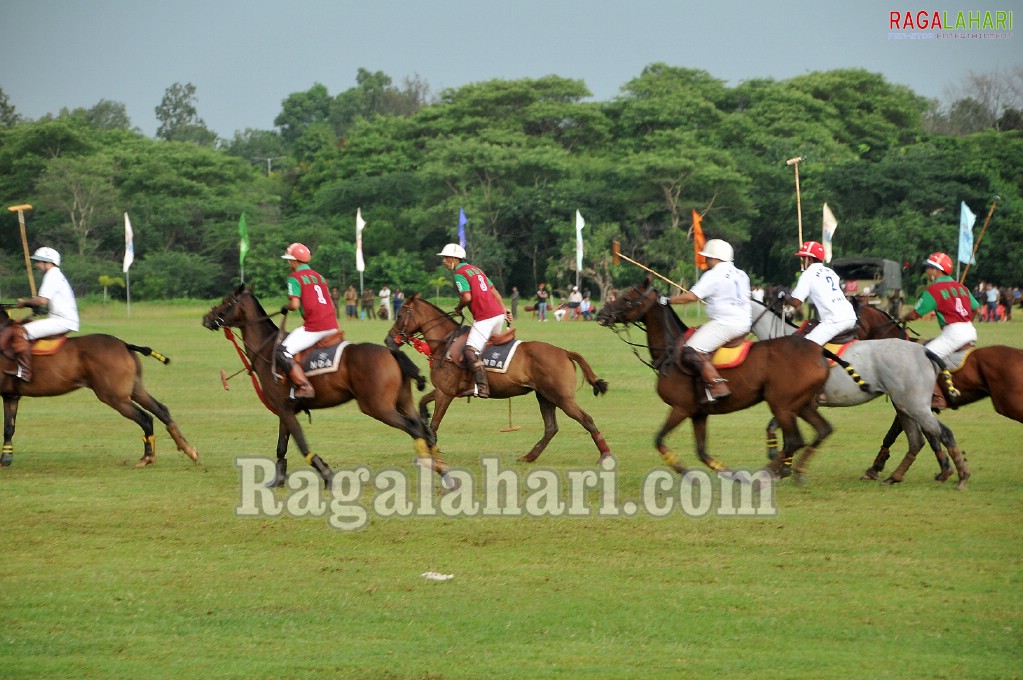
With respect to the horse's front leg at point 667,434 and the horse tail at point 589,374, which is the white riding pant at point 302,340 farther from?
the horse's front leg at point 667,434

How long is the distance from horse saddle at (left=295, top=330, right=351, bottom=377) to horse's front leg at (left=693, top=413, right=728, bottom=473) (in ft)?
11.8

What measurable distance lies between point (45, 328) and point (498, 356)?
516cm

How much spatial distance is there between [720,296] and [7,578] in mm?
7006

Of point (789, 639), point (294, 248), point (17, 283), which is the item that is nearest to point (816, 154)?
point (17, 283)

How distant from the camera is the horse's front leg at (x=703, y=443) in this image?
12016 millimetres

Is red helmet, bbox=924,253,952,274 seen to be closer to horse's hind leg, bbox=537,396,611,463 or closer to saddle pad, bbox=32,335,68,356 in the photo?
horse's hind leg, bbox=537,396,611,463

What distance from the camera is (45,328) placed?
45.4ft

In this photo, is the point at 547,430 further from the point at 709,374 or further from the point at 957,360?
the point at 957,360

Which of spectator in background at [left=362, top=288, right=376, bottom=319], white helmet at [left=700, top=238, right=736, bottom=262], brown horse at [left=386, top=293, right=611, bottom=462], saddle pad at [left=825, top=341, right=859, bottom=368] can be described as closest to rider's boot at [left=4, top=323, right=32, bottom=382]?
brown horse at [left=386, top=293, right=611, bottom=462]

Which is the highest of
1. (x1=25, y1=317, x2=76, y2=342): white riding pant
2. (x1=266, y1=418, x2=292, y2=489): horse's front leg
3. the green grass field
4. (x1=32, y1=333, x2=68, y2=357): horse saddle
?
(x1=25, y1=317, x2=76, y2=342): white riding pant

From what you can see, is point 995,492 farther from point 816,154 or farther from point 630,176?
point 816,154

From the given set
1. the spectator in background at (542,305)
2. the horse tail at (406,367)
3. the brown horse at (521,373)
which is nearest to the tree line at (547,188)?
the spectator in background at (542,305)

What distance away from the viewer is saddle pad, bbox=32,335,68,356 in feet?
45.3

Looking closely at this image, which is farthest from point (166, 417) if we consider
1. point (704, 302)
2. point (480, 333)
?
point (704, 302)
